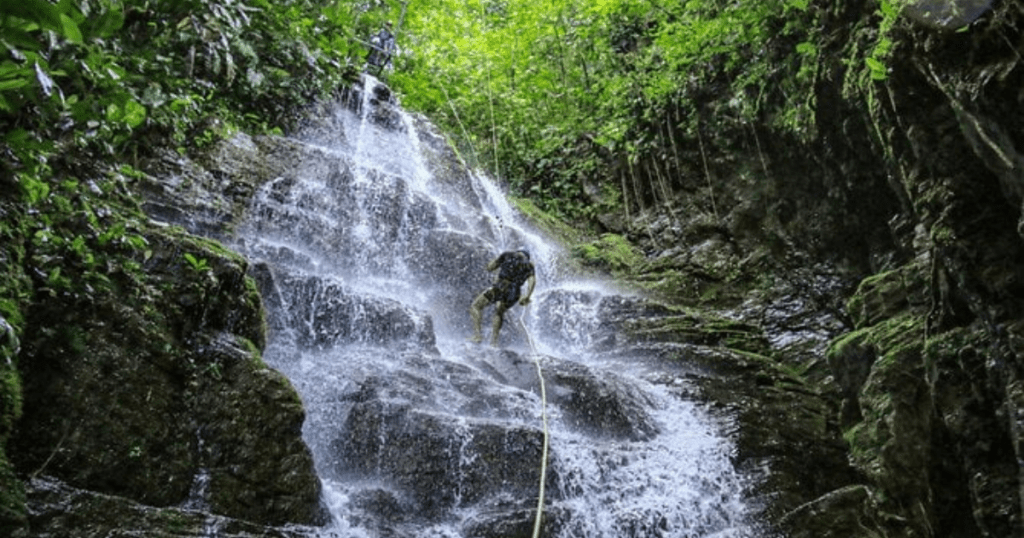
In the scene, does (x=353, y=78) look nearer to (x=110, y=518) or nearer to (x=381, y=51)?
(x=381, y=51)

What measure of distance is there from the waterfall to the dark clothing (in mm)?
847

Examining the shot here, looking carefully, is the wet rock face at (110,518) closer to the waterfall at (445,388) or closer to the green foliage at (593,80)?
the waterfall at (445,388)

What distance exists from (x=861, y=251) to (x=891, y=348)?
420 centimetres

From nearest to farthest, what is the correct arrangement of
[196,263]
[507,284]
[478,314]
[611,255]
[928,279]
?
1. [196,263]
2. [928,279]
3. [507,284]
4. [478,314]
5. [611,255]

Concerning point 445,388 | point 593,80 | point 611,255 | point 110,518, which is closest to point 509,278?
point 445,388

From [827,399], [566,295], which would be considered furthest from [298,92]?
[827,399]

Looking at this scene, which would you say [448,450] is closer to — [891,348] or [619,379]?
[619,379]

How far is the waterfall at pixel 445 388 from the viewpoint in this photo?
6.38 m

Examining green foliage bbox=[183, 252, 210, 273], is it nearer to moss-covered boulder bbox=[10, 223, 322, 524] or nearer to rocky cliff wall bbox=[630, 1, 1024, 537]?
moss-covered boulder bbox=[10, 223, 322, 524]

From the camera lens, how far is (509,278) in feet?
34.1

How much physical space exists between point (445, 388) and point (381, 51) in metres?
14.9

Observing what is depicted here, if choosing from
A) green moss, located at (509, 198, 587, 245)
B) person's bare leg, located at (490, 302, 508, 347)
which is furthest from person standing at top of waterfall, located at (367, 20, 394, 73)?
person's bare leg, located at (490, 302, 508, 347)

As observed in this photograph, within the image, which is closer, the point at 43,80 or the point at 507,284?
the point at 43,80

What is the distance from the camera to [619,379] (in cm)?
923
